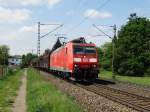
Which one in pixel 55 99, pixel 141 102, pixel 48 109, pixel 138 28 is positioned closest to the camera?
pixel 48 109

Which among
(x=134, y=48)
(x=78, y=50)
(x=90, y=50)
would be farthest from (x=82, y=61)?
(x=134, y=48)

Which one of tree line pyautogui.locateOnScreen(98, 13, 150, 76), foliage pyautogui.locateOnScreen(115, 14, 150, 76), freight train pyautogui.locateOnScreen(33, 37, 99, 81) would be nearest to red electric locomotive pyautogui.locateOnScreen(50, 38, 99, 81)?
freight train pyautogui.locateOnScreen(33, 37, 99, 81)

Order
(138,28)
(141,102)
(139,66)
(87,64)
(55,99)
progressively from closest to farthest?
(55,99), (141,102), (87,64), (139,66), (138,28)

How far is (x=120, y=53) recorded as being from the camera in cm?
7469

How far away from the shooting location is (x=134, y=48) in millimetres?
74938

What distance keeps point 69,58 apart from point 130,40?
42.1 metres

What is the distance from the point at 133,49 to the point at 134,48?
246 mm

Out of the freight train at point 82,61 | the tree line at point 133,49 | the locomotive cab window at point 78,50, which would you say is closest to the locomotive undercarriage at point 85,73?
the freight train at point 82,61

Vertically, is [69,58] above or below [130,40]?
below

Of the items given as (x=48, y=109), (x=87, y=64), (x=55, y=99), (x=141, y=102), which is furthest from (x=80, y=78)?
(x=48, y=109)

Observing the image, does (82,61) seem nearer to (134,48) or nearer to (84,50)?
(84,50)

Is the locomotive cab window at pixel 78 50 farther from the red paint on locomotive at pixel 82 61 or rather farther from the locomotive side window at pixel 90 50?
the locomotive side window at pixel 90 50

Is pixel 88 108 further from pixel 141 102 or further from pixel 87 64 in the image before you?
pixel 87 64

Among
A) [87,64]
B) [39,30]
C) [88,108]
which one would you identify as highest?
[39,30]
